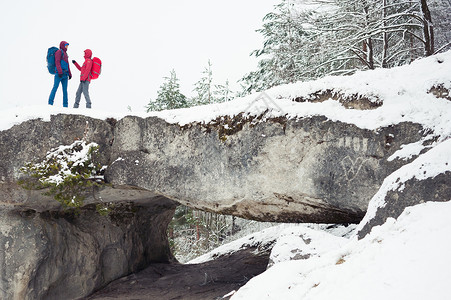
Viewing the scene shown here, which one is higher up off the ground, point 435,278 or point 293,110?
point 293,110

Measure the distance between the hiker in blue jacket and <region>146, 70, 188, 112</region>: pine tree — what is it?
1067 centimetres

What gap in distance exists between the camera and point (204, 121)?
23.5ft

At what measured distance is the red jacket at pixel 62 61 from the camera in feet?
26.3

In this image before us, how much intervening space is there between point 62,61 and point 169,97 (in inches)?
434

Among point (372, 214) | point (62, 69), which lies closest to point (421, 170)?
point (372, 214)

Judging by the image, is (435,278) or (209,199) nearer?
(435,278)

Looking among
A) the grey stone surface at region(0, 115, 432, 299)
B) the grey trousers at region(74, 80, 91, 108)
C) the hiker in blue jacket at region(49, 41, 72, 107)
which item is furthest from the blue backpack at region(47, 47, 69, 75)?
the grey stone surface at region(0, 115, 432, 299)

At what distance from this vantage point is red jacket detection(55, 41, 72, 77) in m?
8.02

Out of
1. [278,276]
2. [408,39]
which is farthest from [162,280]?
[408,39]

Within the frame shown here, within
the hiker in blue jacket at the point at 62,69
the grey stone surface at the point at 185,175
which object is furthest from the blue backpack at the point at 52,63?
the grey stone surface at the point at 185,175

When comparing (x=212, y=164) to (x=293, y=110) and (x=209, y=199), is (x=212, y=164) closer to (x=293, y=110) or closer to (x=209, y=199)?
(x=209, y=199)

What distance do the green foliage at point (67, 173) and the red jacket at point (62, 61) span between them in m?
1.84

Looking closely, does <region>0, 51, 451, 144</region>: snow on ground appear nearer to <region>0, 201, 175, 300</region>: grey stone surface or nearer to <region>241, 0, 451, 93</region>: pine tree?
<region>0, 201, 175, 300</region>: grey stone surface

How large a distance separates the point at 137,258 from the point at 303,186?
5.27 metres
